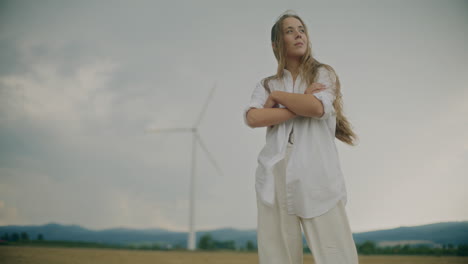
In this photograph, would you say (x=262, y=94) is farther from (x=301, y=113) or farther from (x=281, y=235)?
(x=281, y=235)

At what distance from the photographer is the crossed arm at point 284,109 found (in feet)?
6.35

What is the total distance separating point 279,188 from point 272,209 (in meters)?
0.11

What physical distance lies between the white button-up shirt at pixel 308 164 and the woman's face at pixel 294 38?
237 millimetres

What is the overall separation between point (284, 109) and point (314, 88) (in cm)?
19

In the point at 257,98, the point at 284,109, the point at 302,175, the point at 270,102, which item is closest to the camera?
the point at 302,175

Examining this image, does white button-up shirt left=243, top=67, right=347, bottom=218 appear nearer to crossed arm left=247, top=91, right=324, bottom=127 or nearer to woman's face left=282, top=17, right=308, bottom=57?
crossed arm left=247, top=91, right=324, bottom=127

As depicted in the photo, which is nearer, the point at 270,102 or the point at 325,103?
the point at 325,103

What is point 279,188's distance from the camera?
1.98 m

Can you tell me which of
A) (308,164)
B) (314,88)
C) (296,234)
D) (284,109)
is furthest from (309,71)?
(296,234)

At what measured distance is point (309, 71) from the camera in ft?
7.22

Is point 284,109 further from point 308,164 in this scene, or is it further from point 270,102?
point 308,164

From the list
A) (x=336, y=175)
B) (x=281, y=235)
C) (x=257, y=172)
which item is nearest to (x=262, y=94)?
(x=257, y=172)

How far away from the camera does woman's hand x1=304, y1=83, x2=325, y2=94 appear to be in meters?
2.03

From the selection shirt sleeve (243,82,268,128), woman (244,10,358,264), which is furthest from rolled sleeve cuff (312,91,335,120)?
shirt sleeve (243,82,268,128)
